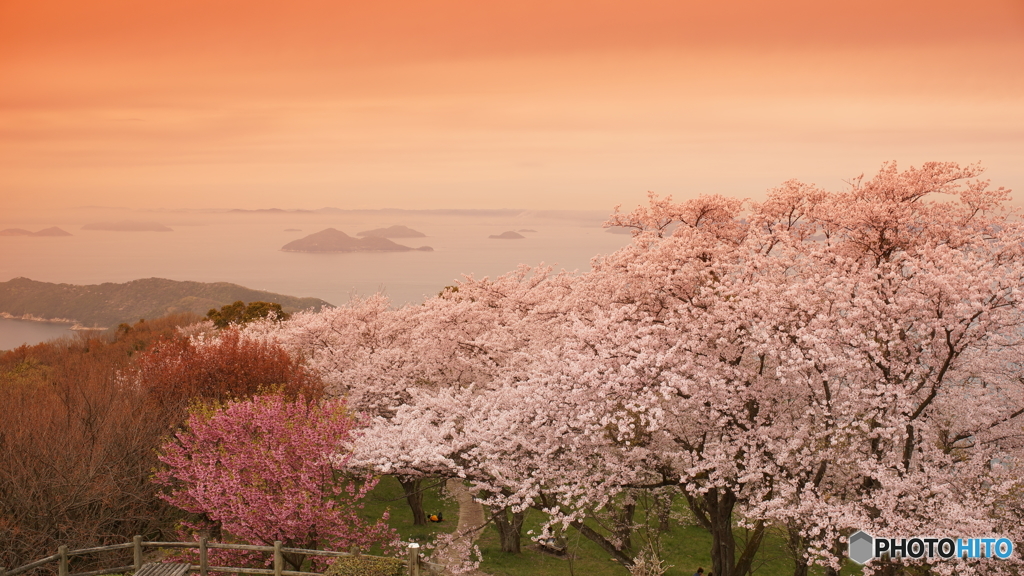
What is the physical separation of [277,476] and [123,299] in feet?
659

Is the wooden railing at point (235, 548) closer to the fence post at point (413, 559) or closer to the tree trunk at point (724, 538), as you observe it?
the fence post at point (413, 559)

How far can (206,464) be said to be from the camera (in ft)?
65.5

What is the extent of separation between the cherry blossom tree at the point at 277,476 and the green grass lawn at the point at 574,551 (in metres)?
4.49

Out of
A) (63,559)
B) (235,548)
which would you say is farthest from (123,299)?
(235,548)

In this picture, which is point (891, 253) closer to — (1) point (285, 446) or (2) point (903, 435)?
(2) point (903, 435)

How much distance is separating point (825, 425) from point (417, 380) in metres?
18.4

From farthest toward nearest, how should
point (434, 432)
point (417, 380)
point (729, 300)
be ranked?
point (417, 380), point (434, 432), point (729, 300)

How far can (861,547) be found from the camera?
1512cm

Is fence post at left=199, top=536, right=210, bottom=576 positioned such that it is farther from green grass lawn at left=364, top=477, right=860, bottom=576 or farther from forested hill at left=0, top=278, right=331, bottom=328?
forested hill at left=0, top=278, right=331, bottom=328

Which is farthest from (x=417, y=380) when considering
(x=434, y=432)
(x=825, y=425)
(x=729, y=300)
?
(x=825, y=425)

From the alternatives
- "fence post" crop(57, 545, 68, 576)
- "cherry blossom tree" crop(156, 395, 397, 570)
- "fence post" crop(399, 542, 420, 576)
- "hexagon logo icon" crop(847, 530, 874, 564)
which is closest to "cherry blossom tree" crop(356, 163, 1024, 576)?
"hexagon logo icon" crop(847, 530, 874, 564)

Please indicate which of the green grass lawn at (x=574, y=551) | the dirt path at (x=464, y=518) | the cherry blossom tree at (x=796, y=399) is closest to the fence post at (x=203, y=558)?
the cherry blossom tree at (x=796, y=399)

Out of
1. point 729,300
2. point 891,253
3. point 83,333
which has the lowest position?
point 83,333

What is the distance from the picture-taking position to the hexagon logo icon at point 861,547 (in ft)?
49.3
